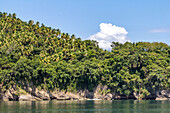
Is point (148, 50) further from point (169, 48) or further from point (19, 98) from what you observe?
point (19, 98)

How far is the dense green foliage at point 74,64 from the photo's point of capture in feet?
265

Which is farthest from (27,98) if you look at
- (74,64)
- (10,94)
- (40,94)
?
(74,64)

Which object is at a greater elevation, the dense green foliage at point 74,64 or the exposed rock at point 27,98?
the dense green foliage at point 74,64

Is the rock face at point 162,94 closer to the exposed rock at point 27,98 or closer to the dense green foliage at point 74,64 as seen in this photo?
the dense green foliage at point 74,64

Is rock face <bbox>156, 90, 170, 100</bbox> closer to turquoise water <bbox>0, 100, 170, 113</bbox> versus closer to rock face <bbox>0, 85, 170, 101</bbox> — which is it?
rock face <bbox>0, 85, 170, 101</bbox>

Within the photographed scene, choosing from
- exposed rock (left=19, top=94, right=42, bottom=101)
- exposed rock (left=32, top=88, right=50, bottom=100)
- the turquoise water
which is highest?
exposed rock (left=32, top=88, right=50, bottom=100)

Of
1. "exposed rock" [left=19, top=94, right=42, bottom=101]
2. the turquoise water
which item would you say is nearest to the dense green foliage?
"exposed rock" [left=19, top=94, right=42, bottom=101]

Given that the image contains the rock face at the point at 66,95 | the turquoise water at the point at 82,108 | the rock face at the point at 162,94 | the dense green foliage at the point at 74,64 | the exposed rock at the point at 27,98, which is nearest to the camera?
the turquoise water at the point at 82,108

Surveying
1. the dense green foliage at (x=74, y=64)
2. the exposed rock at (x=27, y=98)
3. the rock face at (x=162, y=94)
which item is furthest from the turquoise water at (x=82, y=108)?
the rock face at (x=162, y=94)

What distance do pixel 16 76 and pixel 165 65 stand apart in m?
48.7

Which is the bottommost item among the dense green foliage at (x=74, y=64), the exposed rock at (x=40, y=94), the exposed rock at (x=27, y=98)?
the exposed rock at (x=27, y=98)

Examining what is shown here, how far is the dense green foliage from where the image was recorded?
265 ft

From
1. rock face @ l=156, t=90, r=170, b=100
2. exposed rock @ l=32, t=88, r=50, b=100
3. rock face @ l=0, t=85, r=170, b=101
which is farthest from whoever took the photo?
rock face @ l=156, t=90, r=170, b=100

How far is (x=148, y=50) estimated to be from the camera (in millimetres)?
100750
